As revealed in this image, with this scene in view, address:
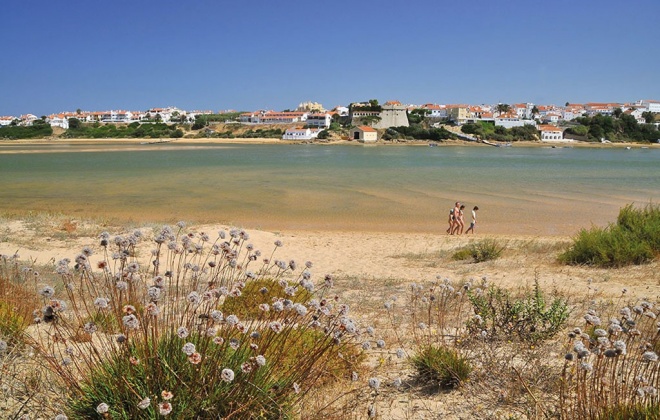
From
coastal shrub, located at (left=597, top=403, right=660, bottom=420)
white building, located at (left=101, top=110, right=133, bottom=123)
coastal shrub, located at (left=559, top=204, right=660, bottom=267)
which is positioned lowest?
coastal shrub, located at (left=559, top=204, right=660, bottom=267)

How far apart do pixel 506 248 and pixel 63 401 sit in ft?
42.7

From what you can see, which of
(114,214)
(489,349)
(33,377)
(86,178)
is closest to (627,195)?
(114,214)

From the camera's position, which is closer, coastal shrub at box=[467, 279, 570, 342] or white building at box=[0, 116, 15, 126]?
coastal shrub at box=[467, 279, 570, 342]

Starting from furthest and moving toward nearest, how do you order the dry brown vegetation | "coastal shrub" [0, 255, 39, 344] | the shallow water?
the shallow water, "coastal shrub" [0, 255, 39, 344], the dry brown vegetation

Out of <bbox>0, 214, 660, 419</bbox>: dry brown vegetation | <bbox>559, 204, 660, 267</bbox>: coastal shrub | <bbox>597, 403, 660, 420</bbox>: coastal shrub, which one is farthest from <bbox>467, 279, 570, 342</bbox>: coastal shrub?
<bbox>559, 204, 660, 267</bbox>: coastal shrub

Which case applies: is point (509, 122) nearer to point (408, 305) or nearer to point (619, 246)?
point (619, 246)

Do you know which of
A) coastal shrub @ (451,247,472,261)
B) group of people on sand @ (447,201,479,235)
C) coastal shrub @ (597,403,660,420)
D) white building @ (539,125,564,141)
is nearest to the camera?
coastal shrub @ (597,403,660,420)

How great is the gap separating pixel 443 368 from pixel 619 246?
851 centimetres

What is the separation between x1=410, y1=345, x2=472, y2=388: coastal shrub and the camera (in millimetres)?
4449

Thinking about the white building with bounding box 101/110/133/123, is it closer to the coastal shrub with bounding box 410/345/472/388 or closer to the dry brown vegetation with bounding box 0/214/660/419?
the dry brown vegetation with bounding box 0/214/660/419

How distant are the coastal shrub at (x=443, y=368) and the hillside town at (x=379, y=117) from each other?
118301 millimetres

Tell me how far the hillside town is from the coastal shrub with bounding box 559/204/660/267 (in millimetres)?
110583

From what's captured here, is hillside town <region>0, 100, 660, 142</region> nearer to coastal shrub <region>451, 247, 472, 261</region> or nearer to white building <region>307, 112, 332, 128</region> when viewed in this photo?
white building <region>307, 112, 332, 128</region>

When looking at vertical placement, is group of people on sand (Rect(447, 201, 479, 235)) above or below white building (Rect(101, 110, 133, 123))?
below
